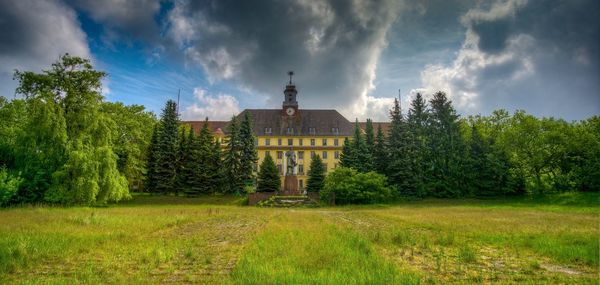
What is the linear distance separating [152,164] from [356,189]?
93.2 ft

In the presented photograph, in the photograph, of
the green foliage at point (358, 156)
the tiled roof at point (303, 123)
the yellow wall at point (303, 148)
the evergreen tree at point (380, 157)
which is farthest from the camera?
the tiled roof at point (303, 123)

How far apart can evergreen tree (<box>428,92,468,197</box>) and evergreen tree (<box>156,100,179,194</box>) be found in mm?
33498

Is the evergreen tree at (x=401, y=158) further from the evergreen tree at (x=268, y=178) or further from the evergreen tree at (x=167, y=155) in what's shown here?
the evergreen tree at (x=167, y=155)

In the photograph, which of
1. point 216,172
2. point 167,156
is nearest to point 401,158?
point 216,172

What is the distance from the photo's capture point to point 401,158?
43312 mm

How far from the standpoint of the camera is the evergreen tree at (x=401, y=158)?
4244 centimetres

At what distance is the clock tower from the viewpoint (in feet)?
248

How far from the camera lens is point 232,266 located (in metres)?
6.96

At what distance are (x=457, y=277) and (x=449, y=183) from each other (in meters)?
39.9

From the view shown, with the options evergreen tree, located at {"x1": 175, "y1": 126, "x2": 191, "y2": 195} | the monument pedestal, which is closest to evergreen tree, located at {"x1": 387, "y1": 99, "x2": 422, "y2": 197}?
the monument pedestal

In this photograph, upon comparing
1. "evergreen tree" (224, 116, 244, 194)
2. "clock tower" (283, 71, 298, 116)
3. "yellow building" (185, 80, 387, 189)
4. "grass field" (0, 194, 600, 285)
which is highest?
"clock tower" (283, 71, 298, 116)

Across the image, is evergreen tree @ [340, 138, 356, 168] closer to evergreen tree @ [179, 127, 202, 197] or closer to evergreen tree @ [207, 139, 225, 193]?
evergreen tree @ [207, 139, 225, 193]

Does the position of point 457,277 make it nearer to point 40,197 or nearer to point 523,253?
point 523,253

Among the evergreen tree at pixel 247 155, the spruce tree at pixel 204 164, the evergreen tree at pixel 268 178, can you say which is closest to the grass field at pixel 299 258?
the spruce tree at pixel 204 164
